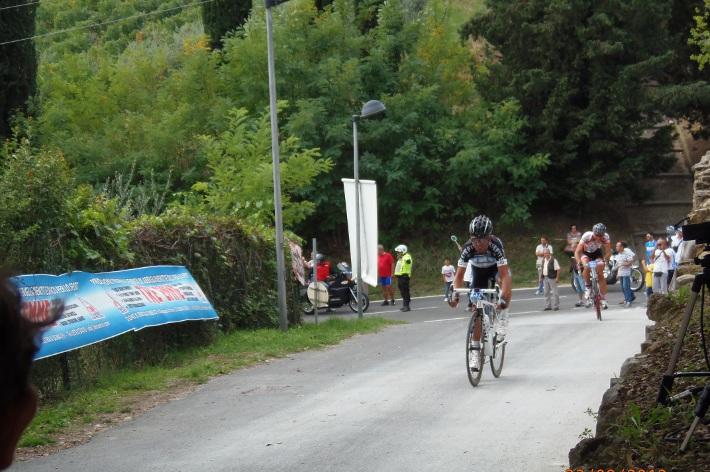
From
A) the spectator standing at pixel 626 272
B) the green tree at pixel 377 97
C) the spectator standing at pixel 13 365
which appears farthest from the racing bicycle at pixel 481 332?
the green tree at pixel 377 97

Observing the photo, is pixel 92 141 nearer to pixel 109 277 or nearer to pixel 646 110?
pixel 646 110

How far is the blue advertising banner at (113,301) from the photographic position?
42.2 ft

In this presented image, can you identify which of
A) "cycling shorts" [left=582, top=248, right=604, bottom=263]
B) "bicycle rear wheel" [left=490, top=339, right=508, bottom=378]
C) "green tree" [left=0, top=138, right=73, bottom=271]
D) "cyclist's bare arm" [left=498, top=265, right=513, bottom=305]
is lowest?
"bicycle rear wheel" [left=490, top=339, right=508, bottom=378]

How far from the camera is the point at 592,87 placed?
41.7m

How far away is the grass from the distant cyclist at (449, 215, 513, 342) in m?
3.86

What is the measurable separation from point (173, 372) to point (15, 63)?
73.2 feet

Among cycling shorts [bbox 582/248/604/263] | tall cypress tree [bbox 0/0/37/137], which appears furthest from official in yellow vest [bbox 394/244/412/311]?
tall cypress tree [bbox 0/0/37/137]

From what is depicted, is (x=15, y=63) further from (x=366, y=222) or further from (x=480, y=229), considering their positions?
(x=480, y=229)

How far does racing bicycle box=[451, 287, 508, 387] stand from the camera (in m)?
13.1

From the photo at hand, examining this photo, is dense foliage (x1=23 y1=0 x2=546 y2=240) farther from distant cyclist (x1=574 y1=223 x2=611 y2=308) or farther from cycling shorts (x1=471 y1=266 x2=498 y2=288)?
cycling shorts (x1=471 y1=266 x2=498 y2=288)

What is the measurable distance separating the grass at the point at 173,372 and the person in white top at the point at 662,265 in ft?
27.9

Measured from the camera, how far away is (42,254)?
1346 centimetres

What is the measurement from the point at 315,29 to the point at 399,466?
3577cm

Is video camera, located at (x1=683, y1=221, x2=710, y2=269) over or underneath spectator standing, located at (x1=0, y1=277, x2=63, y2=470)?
over
